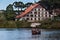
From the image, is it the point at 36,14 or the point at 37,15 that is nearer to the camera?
the point at 37,15

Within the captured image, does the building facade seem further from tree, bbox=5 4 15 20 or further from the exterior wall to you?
tree, bbox=5 4 15 20

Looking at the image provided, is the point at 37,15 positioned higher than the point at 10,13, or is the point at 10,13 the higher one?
the point at 10,13

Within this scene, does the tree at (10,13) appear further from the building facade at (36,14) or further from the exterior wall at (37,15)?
the exterior wall at (37,15)

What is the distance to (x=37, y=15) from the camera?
5656 centimetres

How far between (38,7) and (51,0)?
16.5 metres

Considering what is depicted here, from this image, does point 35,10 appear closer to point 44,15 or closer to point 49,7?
point 44,15

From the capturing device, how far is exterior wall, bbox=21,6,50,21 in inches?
2217

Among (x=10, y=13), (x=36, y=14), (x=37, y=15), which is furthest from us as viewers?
(x=10, y=13)

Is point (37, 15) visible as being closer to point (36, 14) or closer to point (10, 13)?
point (36, 14)

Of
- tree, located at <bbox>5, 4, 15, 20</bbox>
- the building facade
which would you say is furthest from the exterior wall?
tree, located at <bbox>5, 4, 15, 20</bbox>

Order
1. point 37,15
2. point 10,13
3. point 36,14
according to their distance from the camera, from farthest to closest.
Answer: point 10,13, point 36,14, point 37,15

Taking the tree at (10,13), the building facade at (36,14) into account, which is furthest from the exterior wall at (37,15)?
the tree at (10,13)

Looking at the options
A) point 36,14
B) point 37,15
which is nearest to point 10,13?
point 36,14

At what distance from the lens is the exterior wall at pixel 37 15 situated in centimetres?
5631
